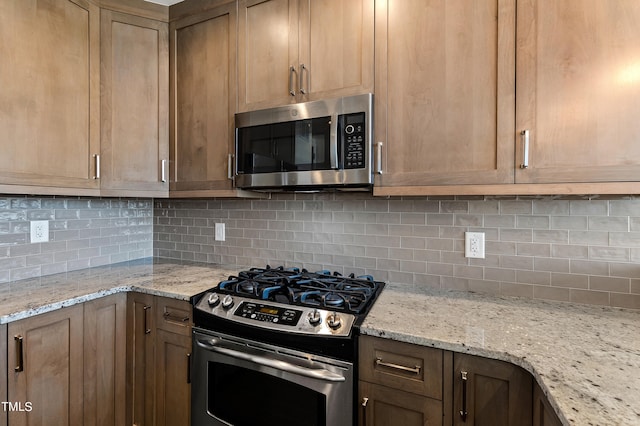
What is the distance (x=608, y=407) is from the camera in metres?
0.69

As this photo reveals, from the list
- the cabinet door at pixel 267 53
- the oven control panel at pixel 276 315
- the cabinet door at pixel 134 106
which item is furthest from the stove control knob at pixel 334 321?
the cabinet door at pixel 134 106

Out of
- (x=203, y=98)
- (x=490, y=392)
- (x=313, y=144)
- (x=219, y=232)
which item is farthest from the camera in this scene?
(x=219, y=232)

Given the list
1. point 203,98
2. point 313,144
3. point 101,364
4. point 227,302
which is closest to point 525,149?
point 313,144

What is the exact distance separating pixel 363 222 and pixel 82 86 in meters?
1.69

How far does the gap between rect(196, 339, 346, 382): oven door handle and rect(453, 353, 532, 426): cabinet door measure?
1.30 ft

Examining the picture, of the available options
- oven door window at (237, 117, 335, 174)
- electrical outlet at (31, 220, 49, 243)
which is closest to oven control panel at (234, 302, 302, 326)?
oven door window at (237, 117, 335, 174)

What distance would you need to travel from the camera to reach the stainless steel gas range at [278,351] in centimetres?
120

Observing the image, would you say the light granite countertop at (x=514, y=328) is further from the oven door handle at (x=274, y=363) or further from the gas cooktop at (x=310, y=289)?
the oven door handle at (x=274, y=363)

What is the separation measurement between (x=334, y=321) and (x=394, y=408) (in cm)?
35

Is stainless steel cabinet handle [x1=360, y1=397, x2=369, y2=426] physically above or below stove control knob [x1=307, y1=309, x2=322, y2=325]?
below

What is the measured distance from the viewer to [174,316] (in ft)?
5.17

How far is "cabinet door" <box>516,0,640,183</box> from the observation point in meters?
1.08

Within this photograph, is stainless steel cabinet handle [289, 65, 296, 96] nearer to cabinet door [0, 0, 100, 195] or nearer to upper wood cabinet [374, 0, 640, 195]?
upper wood cabinet [374, 0, 640, 195]

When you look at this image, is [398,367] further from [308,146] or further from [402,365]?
[308,146]
